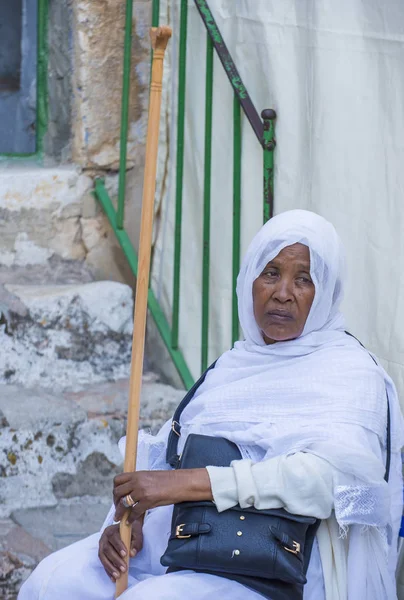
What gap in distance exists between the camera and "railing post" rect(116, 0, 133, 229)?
3967 millimetres

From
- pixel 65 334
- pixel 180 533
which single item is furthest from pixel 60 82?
pixel 180 533

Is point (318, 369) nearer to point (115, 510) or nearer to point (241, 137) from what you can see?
point (115, 510)

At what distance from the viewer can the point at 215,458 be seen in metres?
2.50

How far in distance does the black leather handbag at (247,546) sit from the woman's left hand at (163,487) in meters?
0.03

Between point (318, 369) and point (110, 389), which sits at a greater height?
point (318, 369)

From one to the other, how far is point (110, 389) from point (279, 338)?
1.31m

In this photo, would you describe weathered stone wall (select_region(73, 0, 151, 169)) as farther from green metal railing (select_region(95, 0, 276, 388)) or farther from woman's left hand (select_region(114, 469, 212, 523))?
woman's left hand (select_region(114, 469, 212, 523))

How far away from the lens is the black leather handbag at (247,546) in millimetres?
2307

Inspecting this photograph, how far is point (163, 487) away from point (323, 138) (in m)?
1.19

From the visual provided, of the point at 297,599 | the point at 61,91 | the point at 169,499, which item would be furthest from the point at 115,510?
the point at 61,91

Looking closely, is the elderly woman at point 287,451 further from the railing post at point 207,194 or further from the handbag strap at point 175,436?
the railing post at point 207,194

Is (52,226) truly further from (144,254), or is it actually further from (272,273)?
(144,254)

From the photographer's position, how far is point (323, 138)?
3102 millimetres

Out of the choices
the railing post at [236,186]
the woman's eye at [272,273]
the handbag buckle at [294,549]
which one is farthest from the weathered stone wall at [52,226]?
the handbag buckle at [294,549]
